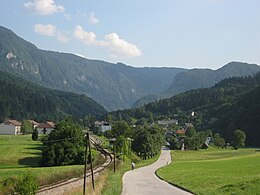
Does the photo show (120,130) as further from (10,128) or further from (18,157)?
(10,128)

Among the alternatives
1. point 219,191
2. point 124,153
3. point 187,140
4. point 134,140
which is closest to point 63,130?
point 124,153

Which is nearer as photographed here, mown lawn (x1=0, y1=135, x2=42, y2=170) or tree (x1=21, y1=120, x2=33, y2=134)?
mown lawn (x1=0, y1=135, x2=42, y2=170)

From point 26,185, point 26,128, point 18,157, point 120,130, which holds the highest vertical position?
point 26,128

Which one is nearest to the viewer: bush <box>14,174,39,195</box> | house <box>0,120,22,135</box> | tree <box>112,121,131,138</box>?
bush <box>14,174,39,195</box>

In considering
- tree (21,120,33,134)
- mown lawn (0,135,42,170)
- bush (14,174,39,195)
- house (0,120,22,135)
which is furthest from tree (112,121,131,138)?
bush (14,174,39,195)

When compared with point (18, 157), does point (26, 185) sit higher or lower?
higher

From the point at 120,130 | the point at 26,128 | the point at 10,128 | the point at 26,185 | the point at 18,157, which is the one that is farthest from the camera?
the point at 10,128

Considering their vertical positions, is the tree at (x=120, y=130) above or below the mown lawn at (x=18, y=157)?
above

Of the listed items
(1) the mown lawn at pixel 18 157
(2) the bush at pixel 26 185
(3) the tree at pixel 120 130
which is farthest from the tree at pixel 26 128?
(2) the bush at pixel 26 185

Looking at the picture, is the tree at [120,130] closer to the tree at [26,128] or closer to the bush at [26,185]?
the tree at [26,128]

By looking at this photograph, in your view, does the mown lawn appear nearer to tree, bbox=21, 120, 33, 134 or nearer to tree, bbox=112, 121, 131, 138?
tree, bbox=112, 121, 131, 138

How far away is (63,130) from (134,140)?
30666 mm

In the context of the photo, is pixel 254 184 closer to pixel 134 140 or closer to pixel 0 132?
pixel 134 140

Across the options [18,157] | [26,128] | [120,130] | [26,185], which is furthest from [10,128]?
[26,185]
